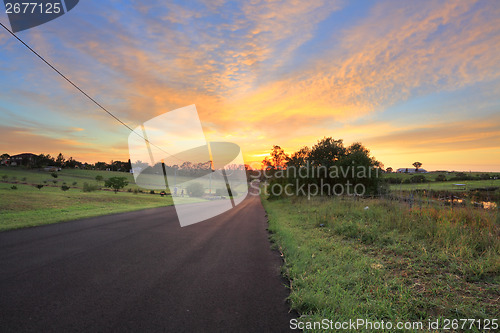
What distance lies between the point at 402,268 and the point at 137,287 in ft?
20.3

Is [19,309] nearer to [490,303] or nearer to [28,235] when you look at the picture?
[28,235]

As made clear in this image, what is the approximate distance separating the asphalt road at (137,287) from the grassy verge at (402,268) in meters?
0.77

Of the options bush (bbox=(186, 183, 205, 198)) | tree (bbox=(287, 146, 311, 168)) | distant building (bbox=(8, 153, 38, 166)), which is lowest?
bush (bbox=(186, 183, 205, 198))

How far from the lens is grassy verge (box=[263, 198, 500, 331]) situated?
3.80 meters

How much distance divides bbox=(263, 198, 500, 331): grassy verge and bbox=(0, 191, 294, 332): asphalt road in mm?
767

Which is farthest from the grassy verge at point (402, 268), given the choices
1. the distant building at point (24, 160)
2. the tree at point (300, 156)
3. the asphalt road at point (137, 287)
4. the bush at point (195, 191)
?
the distant building at point (24, 160)

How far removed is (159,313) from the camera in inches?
139

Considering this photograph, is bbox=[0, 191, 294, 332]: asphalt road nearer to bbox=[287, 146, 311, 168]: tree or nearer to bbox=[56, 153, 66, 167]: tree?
bbox=[287, 146, 311, 168]: tree

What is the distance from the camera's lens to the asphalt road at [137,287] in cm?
329

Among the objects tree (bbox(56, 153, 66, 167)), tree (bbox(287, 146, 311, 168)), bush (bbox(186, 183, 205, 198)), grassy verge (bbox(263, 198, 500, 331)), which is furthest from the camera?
tree (bbox(56, 153, 66, 167))

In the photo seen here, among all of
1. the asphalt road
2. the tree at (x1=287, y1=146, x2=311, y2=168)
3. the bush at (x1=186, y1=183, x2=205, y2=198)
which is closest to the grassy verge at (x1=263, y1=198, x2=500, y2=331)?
the asphalt road

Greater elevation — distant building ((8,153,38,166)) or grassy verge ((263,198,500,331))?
distant building ((8,153,38,166))

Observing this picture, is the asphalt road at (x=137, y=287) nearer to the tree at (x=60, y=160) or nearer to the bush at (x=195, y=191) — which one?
the bush at (x=195, y=191)

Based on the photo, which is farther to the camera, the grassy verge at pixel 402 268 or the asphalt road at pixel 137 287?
the grassy verge at pixel 402 268
